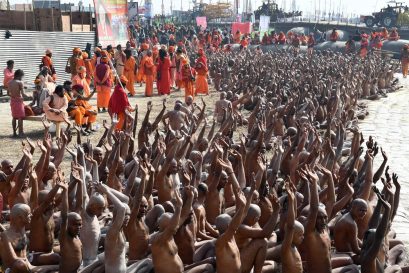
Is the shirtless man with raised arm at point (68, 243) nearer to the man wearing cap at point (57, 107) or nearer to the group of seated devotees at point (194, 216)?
the group of seated devotees at point (194, 216)

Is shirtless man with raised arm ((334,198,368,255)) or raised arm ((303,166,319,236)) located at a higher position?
raised arm ((303,166,319,236))

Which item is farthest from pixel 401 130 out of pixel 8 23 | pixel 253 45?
pixel 253 45

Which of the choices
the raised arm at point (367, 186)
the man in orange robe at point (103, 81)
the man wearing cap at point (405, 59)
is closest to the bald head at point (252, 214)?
the raised arm at point (367, 186)

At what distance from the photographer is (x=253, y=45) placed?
34.7 meters

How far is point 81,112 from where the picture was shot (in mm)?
12812

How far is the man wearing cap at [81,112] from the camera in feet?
41.8

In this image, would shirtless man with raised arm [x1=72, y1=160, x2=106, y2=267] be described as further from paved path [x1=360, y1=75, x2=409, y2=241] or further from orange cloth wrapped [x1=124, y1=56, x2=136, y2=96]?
orange cloth wrapped [x1=124, y1=56, x2=136, y2=96]

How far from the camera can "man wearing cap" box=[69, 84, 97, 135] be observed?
1273cm

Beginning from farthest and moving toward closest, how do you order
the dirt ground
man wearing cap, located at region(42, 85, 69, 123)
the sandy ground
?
man wearing cap, located at region(42, 85, 69, 123) → the dirt ground → the sandy ground

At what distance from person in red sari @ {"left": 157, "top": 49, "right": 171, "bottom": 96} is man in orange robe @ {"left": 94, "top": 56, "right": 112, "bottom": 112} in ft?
12.4

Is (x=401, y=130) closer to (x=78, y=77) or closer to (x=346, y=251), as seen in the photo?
(x=78, y=77)

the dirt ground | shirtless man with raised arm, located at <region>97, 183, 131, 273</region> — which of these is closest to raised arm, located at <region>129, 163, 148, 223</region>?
shirtless man with raised arm, located at <region>97, 183, 131, 273</region>

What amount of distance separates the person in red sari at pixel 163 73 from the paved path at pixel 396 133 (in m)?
6.01

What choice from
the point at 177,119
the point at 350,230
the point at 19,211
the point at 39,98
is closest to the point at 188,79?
the point at 39,98
